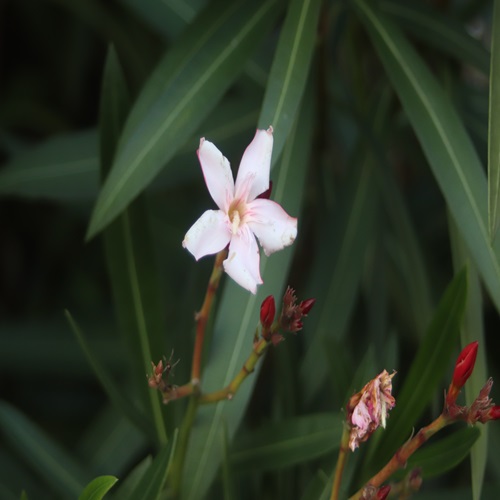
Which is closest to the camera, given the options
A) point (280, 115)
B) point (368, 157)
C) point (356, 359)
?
point (280, 115)

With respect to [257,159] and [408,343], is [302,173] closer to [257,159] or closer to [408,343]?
[257,159]

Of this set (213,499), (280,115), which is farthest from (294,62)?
(213,499)

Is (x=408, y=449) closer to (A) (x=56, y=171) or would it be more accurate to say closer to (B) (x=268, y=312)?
(B) (x=268, y=312)

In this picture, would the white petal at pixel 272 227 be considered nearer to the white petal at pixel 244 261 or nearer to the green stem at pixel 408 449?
the white petal at pixel 244 261

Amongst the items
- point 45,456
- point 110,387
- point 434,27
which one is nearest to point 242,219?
point 110,387

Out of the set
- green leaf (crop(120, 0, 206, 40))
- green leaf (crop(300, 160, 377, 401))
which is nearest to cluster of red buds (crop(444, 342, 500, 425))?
green leaf (crop(300, 160, 377, 401))

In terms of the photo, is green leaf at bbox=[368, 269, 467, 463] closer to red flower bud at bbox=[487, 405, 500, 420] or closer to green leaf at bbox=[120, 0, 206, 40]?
red flower bud at bbox=[487, 405, 500, 420]
